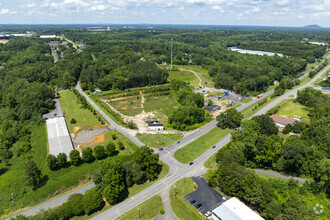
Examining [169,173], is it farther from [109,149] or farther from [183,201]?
[109,149]

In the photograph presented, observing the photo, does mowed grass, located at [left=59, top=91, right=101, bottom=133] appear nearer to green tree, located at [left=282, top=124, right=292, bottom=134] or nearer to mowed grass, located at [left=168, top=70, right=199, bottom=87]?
mowed grass, located at [left=168, top=70, right=199, bottom=87]

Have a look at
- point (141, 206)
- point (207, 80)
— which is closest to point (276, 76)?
point (207, 80)

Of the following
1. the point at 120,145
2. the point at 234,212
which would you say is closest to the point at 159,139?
the point at 120,145

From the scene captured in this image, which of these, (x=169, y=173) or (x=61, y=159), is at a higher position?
(x=61, y=159)

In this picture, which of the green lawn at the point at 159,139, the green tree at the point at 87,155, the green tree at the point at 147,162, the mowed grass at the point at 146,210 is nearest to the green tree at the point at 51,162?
the green tree at the point at 87,155

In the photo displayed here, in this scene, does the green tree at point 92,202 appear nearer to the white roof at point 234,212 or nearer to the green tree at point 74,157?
the green tree at point 74,157

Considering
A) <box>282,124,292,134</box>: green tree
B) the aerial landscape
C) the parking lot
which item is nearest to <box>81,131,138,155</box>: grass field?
the aerial landscape

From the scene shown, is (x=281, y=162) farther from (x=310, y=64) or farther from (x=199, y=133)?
(x=310, y=64)
